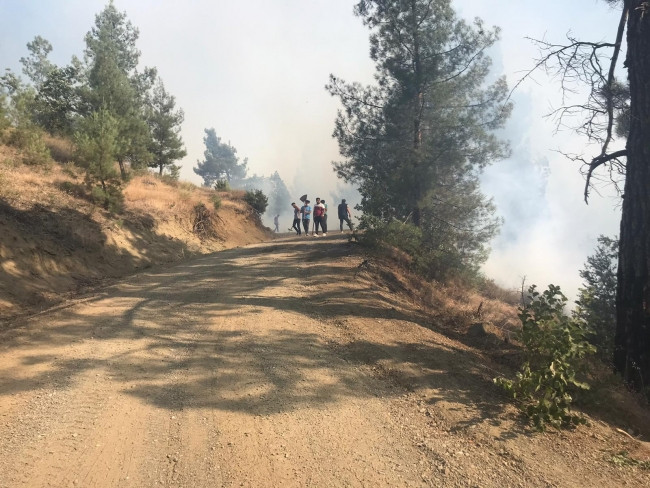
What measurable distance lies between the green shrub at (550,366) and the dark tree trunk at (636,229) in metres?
2.00

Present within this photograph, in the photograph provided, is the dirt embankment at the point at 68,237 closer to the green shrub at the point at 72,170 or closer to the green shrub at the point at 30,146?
the green shrub at the point at 72,170

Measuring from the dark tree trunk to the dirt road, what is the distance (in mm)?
2426

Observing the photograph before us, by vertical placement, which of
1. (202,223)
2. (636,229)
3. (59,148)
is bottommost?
(636,229)

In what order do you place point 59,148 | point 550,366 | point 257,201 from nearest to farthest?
point 550,366, point 59,148, point 257,201

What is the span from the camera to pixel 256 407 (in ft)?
12.4

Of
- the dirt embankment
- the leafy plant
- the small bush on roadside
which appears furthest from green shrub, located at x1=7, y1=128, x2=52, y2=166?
the leafy plant

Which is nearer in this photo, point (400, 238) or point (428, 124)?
point (400, 238)

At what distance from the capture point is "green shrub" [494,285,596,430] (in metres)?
3.84

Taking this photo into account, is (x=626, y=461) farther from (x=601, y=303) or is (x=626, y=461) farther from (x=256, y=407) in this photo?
(x=601, y=303)

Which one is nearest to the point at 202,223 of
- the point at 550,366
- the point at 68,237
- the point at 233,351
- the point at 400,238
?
the point at 68,237

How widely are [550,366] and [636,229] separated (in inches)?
127

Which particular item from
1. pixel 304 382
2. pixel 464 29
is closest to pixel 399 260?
pixel 304 382

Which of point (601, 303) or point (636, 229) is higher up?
point (636, 229)

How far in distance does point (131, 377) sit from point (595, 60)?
855cm
